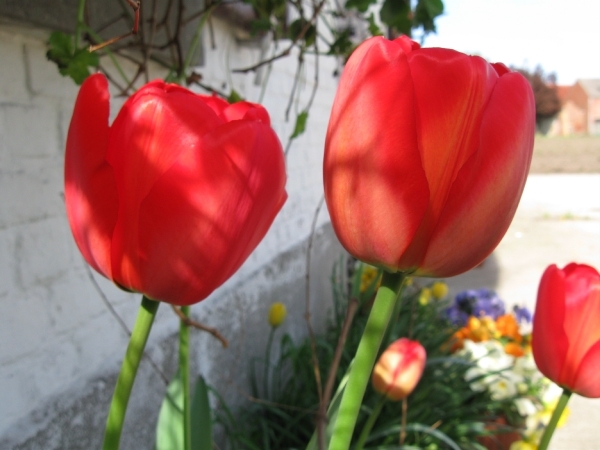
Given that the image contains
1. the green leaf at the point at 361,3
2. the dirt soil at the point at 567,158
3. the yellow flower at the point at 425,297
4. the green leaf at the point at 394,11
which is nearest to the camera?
the green leaf at the point at 394,11

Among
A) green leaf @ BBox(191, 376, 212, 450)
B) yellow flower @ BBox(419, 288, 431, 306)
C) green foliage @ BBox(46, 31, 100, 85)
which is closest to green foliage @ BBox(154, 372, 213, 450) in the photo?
green leaf @ BBox(191, 376, 212, 450)

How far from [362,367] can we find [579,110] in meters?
39.0

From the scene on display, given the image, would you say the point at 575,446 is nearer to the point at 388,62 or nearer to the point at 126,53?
the point at 126,53

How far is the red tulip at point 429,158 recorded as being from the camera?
10.7 inches

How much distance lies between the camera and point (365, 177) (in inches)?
11.0

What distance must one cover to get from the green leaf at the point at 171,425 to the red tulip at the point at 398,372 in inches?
11.1

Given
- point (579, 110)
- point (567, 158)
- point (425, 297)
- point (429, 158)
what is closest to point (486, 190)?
point (429, 158)

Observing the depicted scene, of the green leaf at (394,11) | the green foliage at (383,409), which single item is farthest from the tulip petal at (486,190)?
the green foliage at (383,409)

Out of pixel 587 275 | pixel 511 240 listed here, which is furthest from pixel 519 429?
pixel 511 240

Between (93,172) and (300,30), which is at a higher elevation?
(93,172)

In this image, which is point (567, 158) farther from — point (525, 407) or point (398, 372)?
point (398, 372)

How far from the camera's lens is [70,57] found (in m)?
0.72

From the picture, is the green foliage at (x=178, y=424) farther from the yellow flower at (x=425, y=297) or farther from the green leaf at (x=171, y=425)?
the yellow flower at (x=425, y=297)

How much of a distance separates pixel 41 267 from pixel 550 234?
23.5 feet
